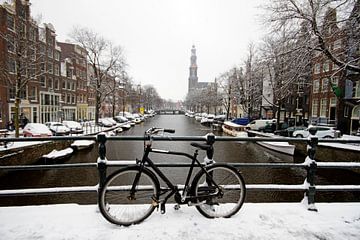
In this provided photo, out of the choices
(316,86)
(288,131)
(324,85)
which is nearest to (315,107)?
(316,86)

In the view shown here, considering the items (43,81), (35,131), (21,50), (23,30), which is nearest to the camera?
(21,50)

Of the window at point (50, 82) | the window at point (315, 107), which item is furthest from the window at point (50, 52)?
the window at point (315, 107)

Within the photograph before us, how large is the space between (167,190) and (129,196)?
46 cm

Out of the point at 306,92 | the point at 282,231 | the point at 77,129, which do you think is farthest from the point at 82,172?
the point at 306,92

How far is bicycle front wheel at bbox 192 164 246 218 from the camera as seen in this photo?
2598mm

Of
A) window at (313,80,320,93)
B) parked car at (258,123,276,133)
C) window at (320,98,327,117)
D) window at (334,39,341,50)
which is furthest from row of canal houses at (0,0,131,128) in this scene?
window at (320,98,327,117)

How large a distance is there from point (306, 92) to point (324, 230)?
34641mm

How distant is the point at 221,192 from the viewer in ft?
8.85

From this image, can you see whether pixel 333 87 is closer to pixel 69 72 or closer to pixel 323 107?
pixel 323 107

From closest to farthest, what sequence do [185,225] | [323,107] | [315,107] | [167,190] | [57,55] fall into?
[185,225] < [167,190] < [323,107] < [315,107] < [57,55]

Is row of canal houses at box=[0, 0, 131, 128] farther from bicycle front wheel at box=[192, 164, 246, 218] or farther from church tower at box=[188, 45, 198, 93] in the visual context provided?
church tower at box=[188, 45, 198, 93]

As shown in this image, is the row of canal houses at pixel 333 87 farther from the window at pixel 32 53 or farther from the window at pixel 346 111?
the window at pixel 32 53

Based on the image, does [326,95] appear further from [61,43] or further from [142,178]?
[61,43]

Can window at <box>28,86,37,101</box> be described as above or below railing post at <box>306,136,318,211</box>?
above
